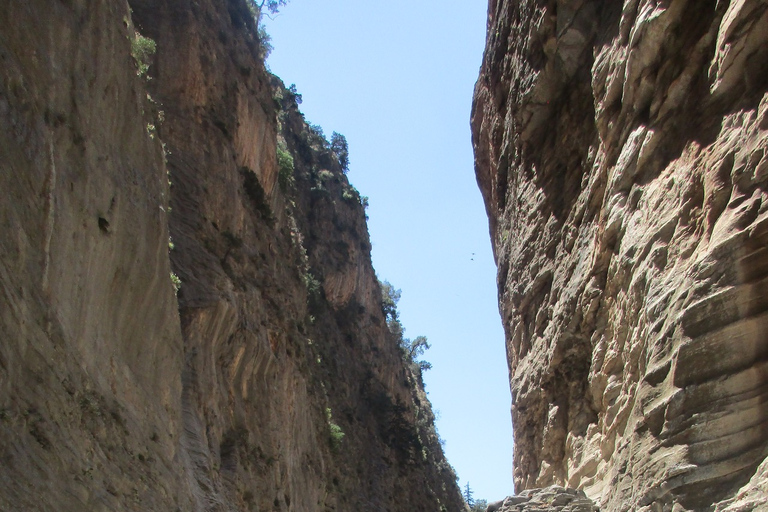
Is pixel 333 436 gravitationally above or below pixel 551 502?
above

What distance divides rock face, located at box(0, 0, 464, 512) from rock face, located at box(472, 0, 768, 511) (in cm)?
744

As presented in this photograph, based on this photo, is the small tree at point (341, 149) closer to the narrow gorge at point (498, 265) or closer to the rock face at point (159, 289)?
the rock face at point (159, 289)

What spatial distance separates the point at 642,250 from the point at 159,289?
9.32m

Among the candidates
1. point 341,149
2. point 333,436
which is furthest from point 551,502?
point 341,149

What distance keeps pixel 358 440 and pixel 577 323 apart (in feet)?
95.6

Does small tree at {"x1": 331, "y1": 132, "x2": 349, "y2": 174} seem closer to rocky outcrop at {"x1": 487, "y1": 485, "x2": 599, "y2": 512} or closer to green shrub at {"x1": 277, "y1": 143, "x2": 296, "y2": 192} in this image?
green shrub at {"x1": 277, "y1": 143, "x2": 296, "y2": 192}

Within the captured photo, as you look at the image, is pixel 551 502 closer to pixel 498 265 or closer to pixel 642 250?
pixel 642 250

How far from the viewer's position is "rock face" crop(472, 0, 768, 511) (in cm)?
852

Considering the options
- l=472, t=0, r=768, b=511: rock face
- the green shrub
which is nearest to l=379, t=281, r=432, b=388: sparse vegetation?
the green shrub

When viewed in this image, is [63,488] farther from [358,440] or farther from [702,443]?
[358,440]

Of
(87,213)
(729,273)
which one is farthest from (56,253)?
(729,273)

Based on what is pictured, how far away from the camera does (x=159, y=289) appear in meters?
15.5

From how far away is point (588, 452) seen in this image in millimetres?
14422

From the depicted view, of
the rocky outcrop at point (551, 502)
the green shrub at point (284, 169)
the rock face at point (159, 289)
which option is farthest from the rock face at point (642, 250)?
the green shrub at point (284, 169)
